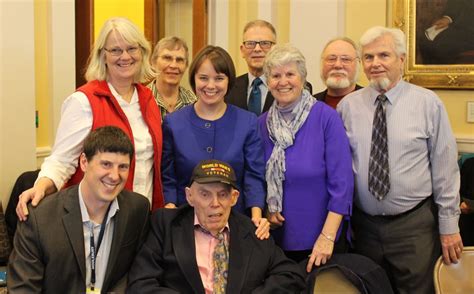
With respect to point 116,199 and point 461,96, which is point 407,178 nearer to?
point 116,199

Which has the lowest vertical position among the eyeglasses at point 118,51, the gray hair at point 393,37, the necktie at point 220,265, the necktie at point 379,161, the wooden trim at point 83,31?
the necktie at point 220,265

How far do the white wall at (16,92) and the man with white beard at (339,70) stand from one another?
6.61ft

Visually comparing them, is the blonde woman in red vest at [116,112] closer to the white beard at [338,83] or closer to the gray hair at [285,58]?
the gray hair at [285,58]

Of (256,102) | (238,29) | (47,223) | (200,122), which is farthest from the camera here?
(238,29)

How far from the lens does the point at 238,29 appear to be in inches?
210

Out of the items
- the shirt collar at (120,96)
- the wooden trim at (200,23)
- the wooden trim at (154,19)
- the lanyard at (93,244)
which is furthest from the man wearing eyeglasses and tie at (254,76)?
the wooden trim at (154,19)

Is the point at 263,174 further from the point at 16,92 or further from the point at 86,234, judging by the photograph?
the point at 16,92

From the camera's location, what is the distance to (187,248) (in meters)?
2.33

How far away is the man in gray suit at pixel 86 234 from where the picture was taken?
7.04 feet

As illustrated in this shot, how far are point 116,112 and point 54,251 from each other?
27.3 inches

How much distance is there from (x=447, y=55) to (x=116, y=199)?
3.13 m

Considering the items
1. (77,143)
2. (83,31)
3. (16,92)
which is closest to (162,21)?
(83,31)

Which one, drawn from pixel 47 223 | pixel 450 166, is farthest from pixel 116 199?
pixel 450 166

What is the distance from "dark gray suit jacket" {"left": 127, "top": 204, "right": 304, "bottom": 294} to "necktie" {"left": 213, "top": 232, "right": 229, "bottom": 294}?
0.03 meters
